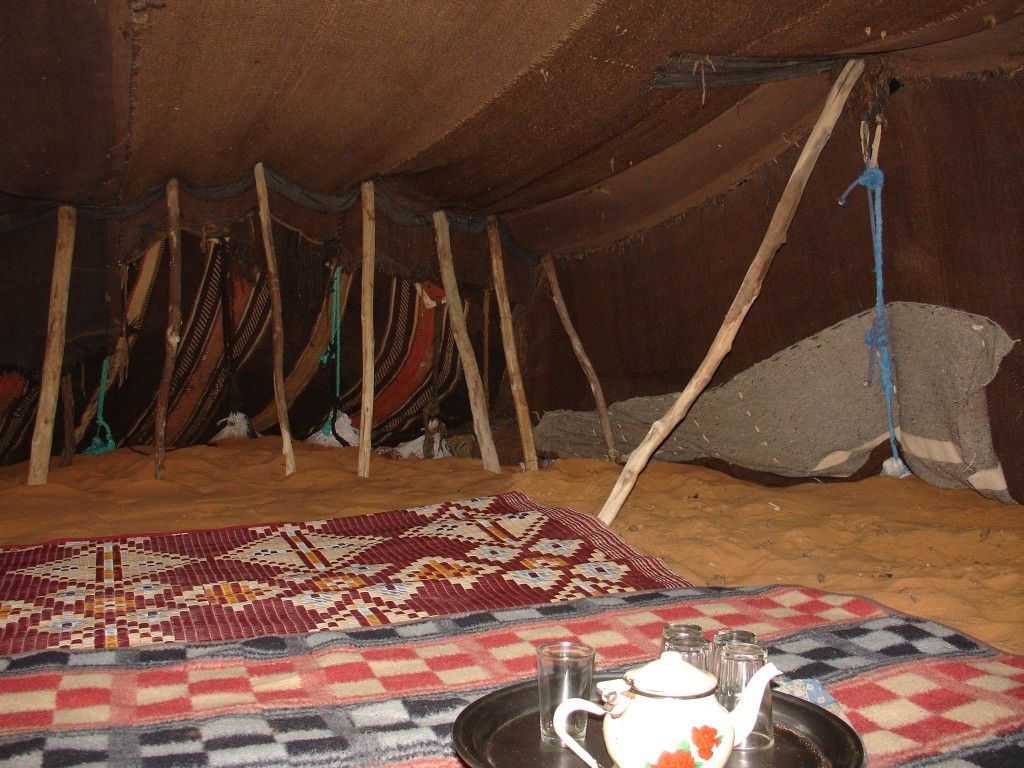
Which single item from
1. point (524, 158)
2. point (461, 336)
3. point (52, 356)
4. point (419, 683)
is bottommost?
point (419, 683)

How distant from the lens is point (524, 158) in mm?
3885

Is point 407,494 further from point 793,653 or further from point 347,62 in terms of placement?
point 793,653

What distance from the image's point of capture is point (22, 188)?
142 inches

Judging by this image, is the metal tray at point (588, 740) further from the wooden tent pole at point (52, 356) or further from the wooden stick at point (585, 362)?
the wooden stick at point (585, 362)

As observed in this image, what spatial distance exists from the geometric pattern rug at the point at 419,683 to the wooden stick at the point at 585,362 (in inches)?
102

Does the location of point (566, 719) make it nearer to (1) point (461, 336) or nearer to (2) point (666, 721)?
(2) point (666, 721)

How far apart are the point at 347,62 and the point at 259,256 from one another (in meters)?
1.84

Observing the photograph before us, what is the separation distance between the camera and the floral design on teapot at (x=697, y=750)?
0.95m

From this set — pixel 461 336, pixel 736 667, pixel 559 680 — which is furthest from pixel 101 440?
pixel 736 667

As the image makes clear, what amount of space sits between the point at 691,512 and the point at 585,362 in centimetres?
160

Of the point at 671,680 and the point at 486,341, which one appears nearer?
the point at 671,680

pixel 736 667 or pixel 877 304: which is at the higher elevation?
pixel 877 304

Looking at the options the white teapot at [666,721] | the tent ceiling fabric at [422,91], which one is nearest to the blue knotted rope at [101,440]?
the tent ceiling fabric at [422,91]

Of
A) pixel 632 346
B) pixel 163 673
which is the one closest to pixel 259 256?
pixel 632 346
